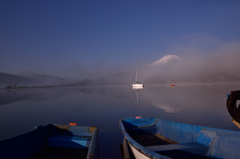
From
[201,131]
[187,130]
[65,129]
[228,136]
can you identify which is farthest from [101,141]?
[228,136]

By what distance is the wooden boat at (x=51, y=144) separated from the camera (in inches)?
200

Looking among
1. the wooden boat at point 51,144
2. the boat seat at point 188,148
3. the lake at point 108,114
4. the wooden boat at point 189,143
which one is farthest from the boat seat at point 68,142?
the boat seat at point 188,148

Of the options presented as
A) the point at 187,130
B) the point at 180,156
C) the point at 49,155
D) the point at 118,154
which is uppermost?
the point at 187,130

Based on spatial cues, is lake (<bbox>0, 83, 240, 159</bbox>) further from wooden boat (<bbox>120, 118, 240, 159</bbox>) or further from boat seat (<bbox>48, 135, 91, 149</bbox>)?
wooden boat (<bbox>120, 118, 240, 159</bbox>)

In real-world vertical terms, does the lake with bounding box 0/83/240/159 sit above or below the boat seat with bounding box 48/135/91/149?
below

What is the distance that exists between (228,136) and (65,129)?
740cm

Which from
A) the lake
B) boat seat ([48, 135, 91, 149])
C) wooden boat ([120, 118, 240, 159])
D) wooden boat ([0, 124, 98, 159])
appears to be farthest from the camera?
the lake

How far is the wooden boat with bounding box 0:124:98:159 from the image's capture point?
200 inches

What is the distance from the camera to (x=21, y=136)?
5.43 meters

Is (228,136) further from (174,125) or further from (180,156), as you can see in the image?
(174,125)

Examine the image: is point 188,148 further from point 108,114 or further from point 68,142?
point 108,114

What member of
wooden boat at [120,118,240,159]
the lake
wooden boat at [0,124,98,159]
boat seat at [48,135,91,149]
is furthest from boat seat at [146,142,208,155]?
the lake

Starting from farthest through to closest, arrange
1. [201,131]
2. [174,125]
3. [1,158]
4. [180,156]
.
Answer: [174,125], [201,131], [180,156], [1,158]

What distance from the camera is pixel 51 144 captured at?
6773mm
